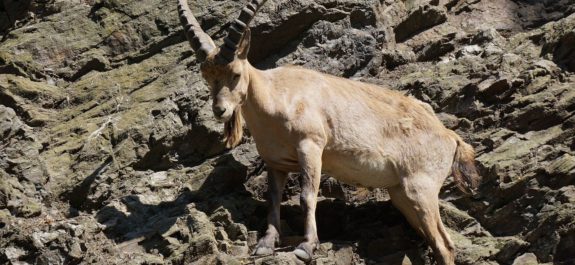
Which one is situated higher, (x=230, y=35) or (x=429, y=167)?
(x=230, y=35)

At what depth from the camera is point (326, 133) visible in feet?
43.9

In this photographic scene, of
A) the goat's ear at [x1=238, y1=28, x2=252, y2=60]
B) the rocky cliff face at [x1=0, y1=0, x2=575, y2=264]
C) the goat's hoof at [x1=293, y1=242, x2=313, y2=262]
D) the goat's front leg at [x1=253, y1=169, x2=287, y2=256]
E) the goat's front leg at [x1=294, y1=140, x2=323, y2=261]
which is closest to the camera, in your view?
the goat's hoof at [x1=293, y1=242, x2=313, y2=262]

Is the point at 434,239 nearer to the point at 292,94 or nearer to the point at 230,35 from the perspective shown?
the point at 292,94

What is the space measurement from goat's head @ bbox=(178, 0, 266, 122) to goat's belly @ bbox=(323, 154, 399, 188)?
171 cm

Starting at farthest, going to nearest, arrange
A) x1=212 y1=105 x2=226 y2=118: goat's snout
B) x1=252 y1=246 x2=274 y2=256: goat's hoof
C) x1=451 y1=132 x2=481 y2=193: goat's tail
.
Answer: x1=451 y1=132 x2=481 y2=193: goat's tail, x1=212 y1=105 x2=226 y2=118: goat's snout, x1=252 y1=246 x2=274 y2=256: goat's hoof

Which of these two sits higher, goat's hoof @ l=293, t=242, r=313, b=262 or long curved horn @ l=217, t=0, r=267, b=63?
long curved horn @ l=217, t=0, r=267, b=63

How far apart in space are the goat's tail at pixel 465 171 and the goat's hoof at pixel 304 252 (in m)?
3.12

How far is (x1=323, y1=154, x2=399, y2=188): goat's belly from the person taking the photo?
13.5 metres

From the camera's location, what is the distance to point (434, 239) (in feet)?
43.5

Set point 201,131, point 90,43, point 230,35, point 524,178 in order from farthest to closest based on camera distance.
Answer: point 90,43 → point 201,131 → point 524,178 → point 230,35

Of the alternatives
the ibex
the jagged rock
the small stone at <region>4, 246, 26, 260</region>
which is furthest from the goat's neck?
the jagged rock

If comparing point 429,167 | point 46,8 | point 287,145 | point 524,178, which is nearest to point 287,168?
point 287,145

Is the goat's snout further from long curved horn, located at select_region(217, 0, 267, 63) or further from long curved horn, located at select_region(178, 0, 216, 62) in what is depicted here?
long curved horn, located at select_region(178, 0, 216, 62)

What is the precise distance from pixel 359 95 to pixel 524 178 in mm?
2838
